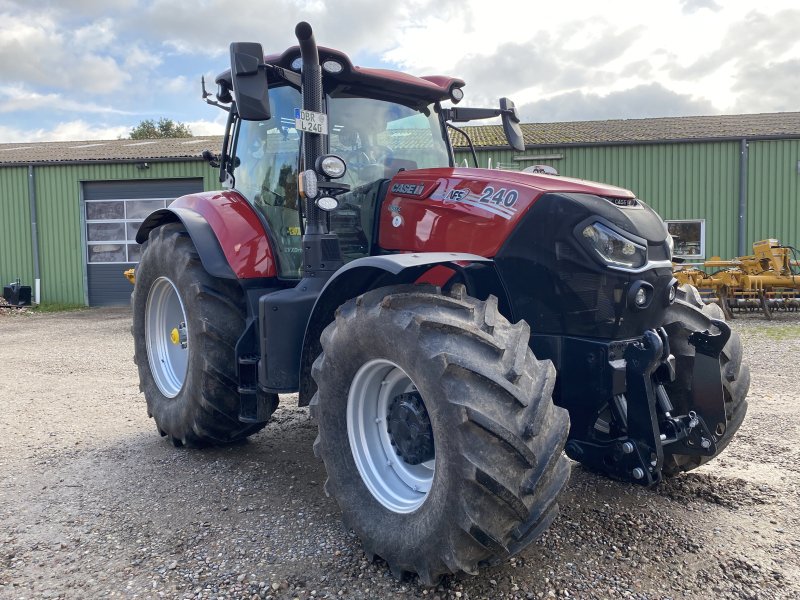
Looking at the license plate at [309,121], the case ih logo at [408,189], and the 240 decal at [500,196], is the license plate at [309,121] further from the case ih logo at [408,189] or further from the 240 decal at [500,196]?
the 240 decal at [500,196]

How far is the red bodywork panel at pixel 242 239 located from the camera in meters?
4.12

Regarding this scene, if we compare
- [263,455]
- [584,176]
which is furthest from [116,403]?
[584,176]

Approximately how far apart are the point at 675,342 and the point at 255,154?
107 inches

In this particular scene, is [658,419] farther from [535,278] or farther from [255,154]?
[255,154]

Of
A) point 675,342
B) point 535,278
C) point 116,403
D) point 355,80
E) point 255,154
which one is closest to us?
point 535,278

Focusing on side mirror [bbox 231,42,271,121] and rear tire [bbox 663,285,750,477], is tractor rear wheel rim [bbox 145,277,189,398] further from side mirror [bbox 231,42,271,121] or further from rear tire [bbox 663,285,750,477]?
rear tire [bbox 663,285,750,477]

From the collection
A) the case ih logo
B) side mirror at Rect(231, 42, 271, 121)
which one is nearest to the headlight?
the case ih logo

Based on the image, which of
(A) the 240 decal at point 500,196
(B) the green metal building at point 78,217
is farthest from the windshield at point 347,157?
(B) the green metal building at point 78,217

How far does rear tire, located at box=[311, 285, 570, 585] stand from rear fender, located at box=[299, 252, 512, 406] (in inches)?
5.3

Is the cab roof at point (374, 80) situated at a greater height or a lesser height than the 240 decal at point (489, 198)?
greater

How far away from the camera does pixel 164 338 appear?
4.98 metres

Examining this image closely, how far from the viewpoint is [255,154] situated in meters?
4.41

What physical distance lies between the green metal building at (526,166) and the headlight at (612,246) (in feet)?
39.2

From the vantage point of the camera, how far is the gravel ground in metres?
2.81
